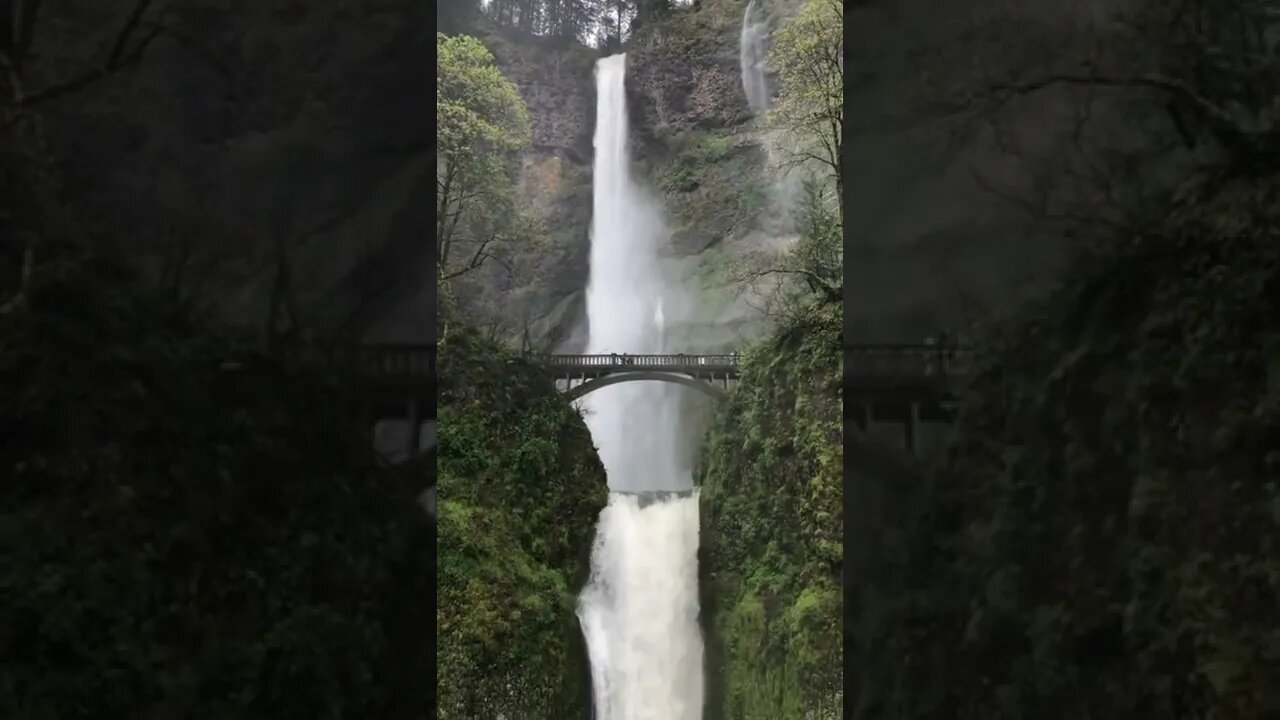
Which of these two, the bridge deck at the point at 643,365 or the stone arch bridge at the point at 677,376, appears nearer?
the stone arch bridge at the point at 677,376

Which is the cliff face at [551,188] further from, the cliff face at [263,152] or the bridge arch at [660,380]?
the cliff face at [263,152]

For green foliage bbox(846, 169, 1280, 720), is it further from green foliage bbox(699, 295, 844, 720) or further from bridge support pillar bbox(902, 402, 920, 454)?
green foliage bbox(699, 295, 844, 720)

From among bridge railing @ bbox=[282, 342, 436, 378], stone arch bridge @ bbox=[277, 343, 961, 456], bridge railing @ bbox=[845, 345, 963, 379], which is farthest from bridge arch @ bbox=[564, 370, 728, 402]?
bridge railing @ bbox=[282, 342, 436, 378]

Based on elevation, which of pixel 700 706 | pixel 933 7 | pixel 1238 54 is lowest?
pixel 700 706

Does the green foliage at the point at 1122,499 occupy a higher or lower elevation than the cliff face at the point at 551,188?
lower

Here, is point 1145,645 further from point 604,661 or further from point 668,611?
point 604,661

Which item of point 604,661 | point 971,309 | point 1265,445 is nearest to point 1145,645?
point 1265,445

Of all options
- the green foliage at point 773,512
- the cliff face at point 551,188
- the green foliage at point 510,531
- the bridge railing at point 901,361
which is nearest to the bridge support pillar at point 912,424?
the bridge railing at point 901,361
